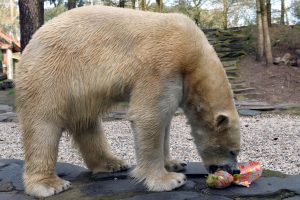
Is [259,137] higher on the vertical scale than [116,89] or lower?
lower

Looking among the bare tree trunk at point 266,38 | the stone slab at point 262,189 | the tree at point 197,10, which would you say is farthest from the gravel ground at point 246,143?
the tree at point 197,10

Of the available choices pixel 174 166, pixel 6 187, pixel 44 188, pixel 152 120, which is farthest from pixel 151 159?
pixel 6 187

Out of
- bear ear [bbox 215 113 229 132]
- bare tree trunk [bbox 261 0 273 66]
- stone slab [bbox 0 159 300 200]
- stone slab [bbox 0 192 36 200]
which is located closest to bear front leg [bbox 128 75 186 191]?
stone slab [bbox 0 159 300 200]

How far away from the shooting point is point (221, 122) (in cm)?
285

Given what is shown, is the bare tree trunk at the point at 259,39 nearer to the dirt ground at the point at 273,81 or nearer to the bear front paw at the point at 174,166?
the dirt ground at the point at 273,81

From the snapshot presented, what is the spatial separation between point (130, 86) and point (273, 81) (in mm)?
9413

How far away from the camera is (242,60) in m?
13.4

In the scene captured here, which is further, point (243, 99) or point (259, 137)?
point (243, 99)

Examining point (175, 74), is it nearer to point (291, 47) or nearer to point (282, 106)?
point (282, 106)

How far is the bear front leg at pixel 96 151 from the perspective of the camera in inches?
130

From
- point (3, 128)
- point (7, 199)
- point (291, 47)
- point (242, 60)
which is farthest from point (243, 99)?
point (7, 199)

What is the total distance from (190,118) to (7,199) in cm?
137

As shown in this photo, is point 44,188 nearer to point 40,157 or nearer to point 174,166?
point 40,157

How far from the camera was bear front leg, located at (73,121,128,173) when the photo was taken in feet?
10.8
